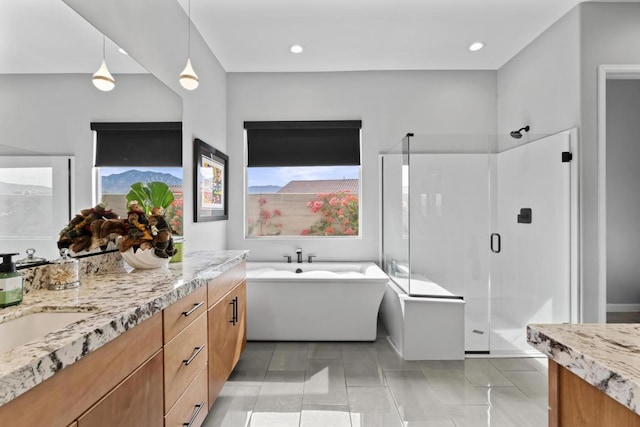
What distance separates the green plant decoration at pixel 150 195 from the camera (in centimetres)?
193

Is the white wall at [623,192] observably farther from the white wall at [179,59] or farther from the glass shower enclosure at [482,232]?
the white wall at [179,59]

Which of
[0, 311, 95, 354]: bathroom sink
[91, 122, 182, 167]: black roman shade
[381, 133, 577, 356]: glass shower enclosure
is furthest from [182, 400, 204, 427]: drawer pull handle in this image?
[381, 133, 577, 356]: glass shower enclosure

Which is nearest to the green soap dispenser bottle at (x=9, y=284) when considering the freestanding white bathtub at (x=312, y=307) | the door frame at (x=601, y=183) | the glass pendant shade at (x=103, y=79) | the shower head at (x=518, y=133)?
the glass pendant shade at (x=103, y=79)

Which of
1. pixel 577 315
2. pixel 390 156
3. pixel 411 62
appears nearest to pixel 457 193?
pixel 390 156

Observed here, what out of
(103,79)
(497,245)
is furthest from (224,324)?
(497,245)

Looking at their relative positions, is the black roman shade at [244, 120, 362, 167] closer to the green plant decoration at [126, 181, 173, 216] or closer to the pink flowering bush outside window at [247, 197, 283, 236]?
the pink flowering bush outside window at [247, 197, 283, 236]

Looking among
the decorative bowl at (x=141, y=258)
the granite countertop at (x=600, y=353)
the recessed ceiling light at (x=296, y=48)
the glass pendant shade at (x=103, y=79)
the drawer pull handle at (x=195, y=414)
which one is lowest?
the drawer pull handle at (x=195, y=414)

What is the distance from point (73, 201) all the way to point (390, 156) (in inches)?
115

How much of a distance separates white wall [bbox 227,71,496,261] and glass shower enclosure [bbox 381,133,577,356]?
24.0 inches

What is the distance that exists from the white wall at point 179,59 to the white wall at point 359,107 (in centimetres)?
21

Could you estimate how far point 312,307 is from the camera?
3043mm

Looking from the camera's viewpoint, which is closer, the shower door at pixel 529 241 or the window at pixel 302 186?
the shower door at pixel 529 241

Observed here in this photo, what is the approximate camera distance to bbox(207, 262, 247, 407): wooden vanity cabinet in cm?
188

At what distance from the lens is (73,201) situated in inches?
58.9
